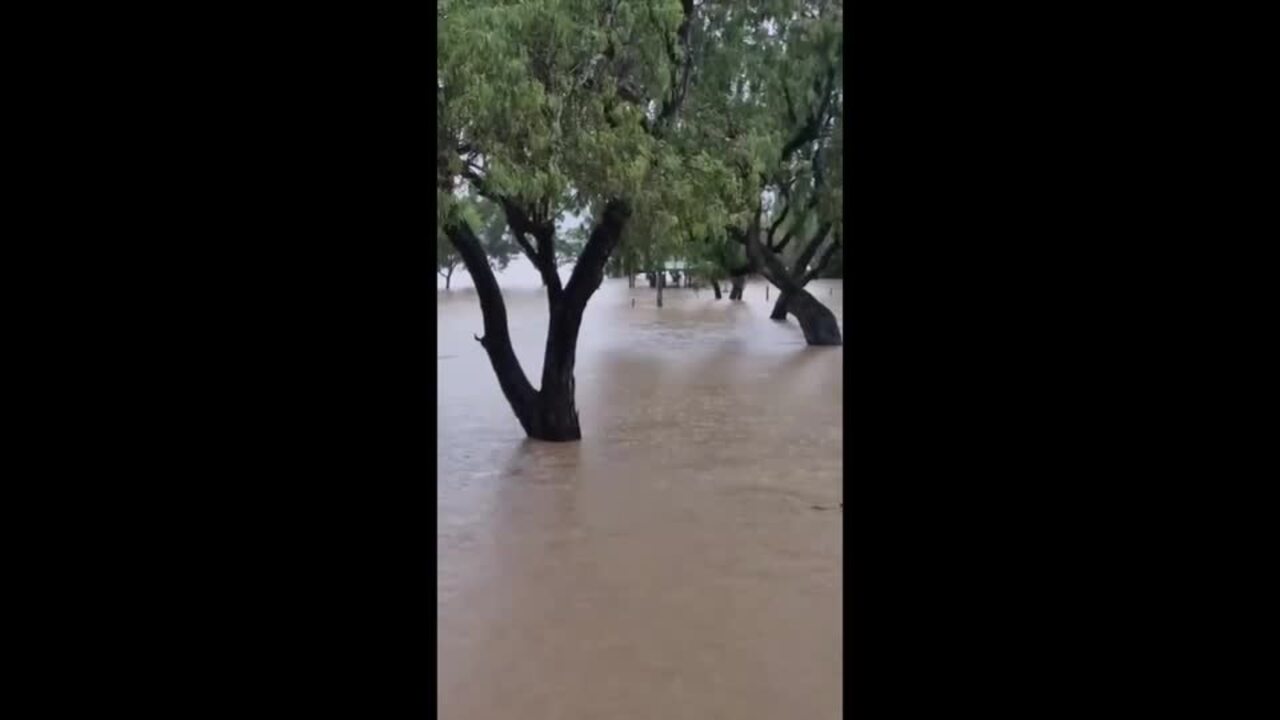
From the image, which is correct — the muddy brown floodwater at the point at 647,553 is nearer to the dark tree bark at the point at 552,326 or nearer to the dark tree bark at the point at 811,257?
the dark tree bark at the point at 552,326

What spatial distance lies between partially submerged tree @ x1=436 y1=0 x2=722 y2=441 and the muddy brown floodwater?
96 centimetres

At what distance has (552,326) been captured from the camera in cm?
666

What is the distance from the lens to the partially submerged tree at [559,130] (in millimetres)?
5004

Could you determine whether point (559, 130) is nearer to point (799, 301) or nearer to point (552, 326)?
point (552, 326)

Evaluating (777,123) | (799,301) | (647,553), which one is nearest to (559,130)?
(647,553)

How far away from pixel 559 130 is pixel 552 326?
1575mm

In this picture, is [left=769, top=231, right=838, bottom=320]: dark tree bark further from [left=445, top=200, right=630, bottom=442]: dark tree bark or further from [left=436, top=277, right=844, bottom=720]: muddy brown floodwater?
[left=445, top=200, right=630, bottom=442]: dark tree bark

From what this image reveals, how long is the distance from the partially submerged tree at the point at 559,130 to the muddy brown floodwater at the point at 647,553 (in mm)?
956

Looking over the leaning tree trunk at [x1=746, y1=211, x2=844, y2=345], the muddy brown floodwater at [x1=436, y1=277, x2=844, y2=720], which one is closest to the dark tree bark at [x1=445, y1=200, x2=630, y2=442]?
the muddy brown floodwater at [x1=436, y1=277, x2=844, y2=720]

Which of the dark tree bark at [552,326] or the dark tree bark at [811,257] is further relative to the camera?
the dark tree bark at [811,257]

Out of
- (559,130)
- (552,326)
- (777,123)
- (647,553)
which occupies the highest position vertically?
(777,123)

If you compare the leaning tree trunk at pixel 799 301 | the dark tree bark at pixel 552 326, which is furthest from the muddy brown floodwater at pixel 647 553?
the leaning tree trunk at pixel 799 301
